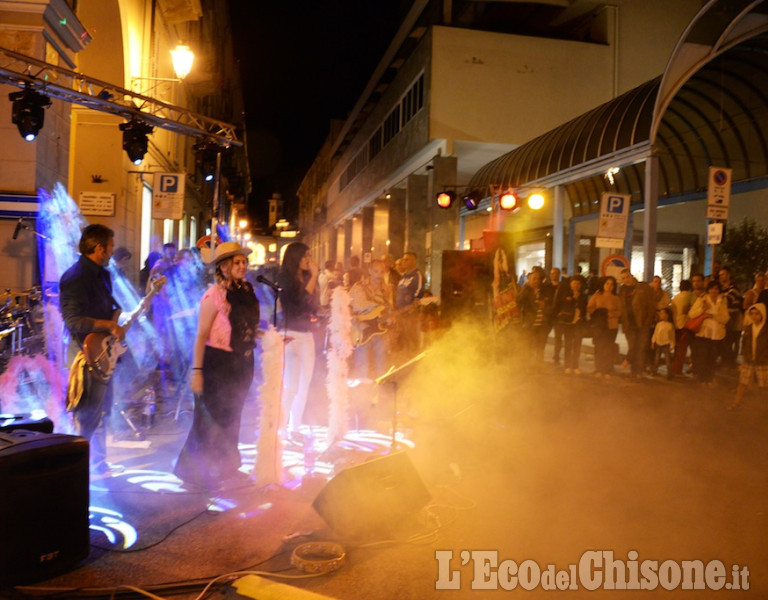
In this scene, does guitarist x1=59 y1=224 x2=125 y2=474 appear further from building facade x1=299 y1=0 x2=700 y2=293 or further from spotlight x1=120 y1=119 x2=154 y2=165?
building facade x1=299 y1=0 x2=700 y2=293

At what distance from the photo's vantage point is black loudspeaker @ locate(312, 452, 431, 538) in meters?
4.13

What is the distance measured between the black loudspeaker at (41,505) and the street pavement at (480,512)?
0.53 ft

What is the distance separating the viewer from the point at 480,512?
475 centimetres

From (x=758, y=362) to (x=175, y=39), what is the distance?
66.1 ft

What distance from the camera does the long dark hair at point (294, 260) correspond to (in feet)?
21.0

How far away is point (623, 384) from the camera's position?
1106 cm

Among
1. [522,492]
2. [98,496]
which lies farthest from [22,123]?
[522,492]

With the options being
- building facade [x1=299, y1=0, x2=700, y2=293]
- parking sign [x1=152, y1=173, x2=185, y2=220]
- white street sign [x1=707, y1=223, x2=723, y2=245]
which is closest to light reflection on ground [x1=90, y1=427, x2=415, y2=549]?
parking sign [x1=152, y1=173, x2=185, y2=220]

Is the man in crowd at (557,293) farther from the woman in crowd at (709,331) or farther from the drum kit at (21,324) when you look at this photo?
the drum kit at (21,324)

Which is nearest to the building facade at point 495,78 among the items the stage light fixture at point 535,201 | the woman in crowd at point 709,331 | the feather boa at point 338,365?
the stage light fixture at point 535,201

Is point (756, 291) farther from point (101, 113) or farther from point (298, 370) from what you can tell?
→ point (101, 113)

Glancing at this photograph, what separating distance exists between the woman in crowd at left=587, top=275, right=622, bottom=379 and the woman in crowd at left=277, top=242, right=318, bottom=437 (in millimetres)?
7384

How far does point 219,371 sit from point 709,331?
9.05 meters

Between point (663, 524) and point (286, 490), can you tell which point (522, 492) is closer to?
point (663, 524)
